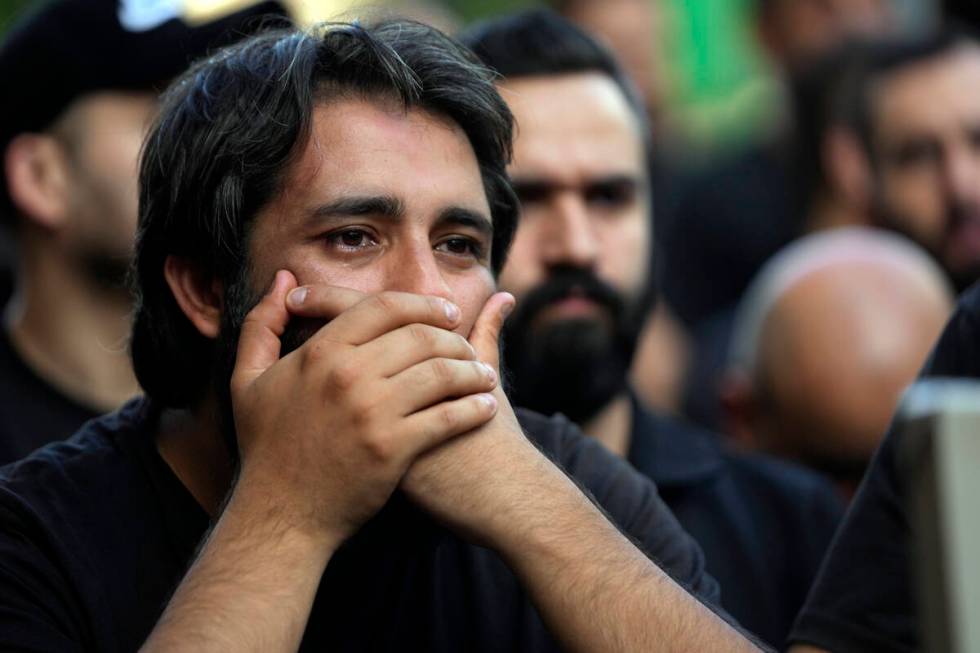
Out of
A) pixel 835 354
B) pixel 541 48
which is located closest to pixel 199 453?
pixel 541 48

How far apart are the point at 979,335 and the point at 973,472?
1.46m

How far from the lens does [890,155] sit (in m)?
6.41

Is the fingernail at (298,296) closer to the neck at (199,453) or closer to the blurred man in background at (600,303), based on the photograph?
the neck at (199,453)

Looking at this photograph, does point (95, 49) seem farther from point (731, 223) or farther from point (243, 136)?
point (731, 223)

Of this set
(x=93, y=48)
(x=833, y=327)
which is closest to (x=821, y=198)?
(x=833, y=327)

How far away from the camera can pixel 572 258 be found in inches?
179

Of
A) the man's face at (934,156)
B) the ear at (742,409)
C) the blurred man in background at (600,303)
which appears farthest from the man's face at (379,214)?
the man's face at (934,156)

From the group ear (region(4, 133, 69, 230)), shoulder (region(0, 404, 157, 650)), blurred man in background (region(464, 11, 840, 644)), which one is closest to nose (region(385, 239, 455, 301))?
shoulder (region(0, 404, 157, 650))

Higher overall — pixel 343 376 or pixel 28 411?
pixel 343 376

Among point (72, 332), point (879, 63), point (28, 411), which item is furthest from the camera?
point (879, 63)

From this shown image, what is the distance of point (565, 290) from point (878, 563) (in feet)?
6.09

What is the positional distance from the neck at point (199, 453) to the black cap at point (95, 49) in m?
Answer: 1.62

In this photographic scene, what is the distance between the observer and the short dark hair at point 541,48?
4.82 meters

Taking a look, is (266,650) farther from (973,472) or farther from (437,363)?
(973,472)
